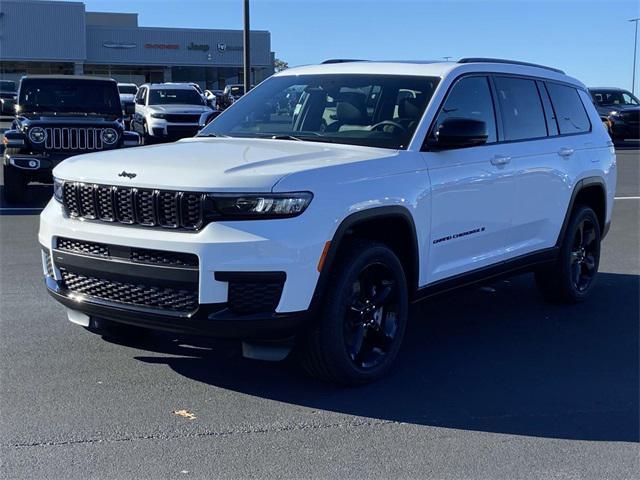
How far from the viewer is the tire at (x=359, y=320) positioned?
453cm

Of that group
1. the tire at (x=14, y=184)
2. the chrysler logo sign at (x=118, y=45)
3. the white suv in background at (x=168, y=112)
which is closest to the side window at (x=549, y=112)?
the tire at (x=14, y=184)

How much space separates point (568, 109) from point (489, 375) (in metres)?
3.04

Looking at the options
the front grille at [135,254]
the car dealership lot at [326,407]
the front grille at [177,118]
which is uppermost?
the front grille at [177,118]

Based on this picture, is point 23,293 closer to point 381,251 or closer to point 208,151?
point 208,151

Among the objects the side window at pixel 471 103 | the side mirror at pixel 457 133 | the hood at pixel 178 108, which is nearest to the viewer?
the side mirror at pixel 457 133

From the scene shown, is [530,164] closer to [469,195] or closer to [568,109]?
[469,195]

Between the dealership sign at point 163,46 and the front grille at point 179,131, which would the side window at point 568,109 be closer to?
the front grille at point 179,131

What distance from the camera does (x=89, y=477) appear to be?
12.0 feet

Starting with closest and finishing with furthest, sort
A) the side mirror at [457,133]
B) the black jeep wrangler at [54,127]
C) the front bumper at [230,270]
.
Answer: the front bumper at [230,270] → the side mirror at [457,133] → the black jeep wrangler at [54,127]

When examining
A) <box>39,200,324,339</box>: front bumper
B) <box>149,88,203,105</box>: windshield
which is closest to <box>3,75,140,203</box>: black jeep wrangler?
<box>39,200,324,339</box>: front bumper

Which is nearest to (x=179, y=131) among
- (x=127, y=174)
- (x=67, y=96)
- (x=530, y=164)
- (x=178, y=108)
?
(x=178, y=108)

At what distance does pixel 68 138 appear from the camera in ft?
40.4

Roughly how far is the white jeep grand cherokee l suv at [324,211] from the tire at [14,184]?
700 cm

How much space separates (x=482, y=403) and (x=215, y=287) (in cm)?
172
